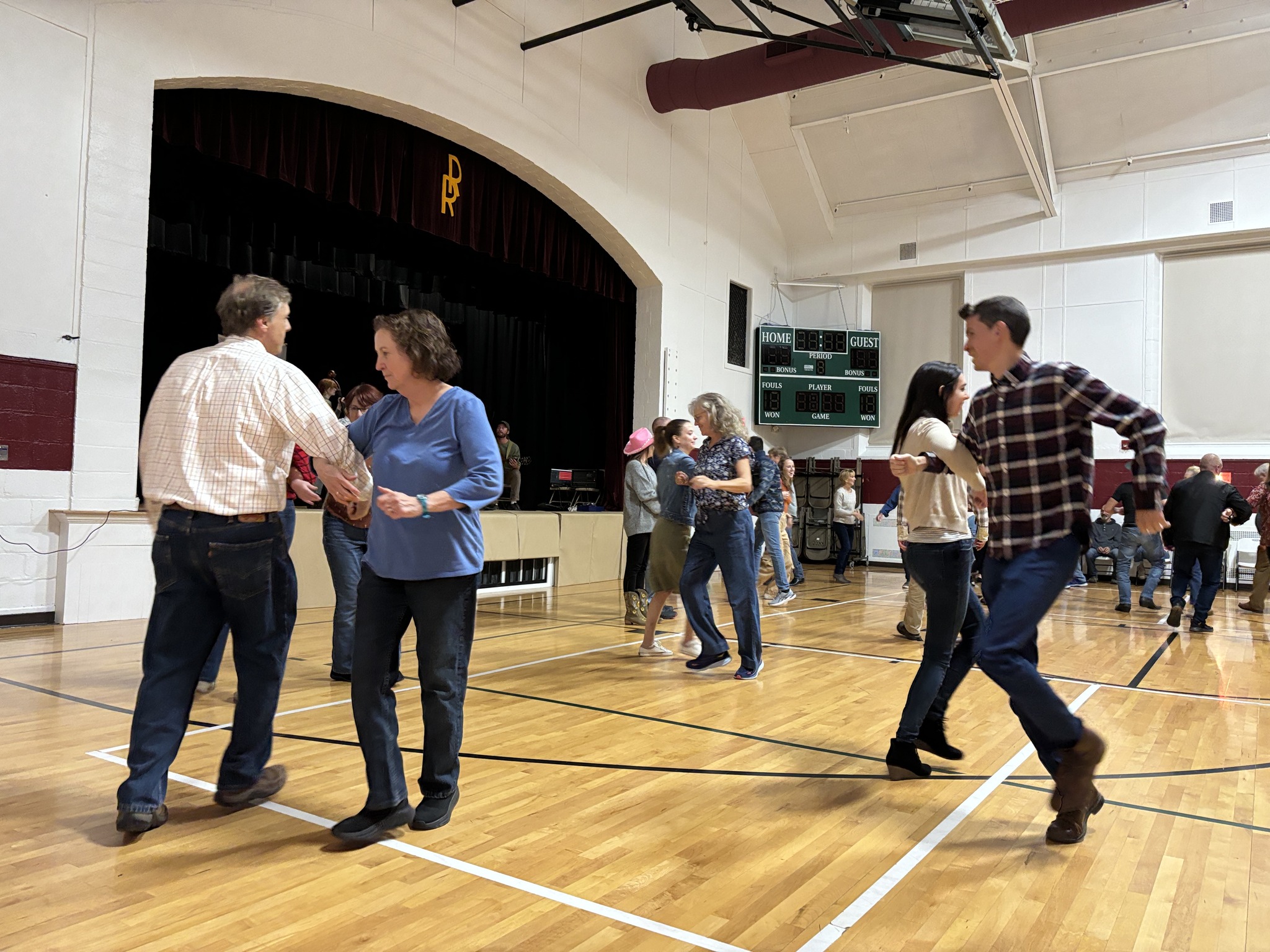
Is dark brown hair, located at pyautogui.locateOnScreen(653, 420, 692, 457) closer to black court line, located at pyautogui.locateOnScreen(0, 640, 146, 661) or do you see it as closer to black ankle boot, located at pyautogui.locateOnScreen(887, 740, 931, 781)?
black ankle boot, located at pyautogui.locateOnScreen(887, 740, 931, 781)

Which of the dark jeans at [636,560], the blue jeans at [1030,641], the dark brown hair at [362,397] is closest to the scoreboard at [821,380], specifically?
the dark jeans at [636,560]

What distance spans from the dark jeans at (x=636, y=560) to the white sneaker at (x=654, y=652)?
1.12 m

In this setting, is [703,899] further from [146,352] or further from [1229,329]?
[1229,329]

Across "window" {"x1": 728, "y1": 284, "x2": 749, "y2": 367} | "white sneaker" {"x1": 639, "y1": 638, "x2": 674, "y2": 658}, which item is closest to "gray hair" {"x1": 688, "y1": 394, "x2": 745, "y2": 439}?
"white sneaker" {"x1": 639, "y1": 638, "x2": 674, "y2": 658}

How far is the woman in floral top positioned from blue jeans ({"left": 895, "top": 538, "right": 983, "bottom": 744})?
151 cm

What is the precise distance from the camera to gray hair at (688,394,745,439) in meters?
4.95

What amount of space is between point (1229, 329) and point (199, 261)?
1325 centimetres

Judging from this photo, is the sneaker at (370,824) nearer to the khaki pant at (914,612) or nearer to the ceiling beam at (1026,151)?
the khaki pant at (914,612)

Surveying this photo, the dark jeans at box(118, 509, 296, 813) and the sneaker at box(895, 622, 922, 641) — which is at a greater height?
the dark jeans at box(118, 509, 296, 813)

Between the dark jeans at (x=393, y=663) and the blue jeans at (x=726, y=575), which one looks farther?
the blue jeans at (x=726, y=575)

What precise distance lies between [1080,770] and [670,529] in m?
3.25

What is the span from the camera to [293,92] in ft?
27.0

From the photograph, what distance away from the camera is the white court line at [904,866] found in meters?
2.07

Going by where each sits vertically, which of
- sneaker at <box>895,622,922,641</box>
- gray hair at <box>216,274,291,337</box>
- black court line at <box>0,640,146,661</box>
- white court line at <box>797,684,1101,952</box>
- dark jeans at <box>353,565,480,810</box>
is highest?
gray hair at <box>216,274,291,337</box>
